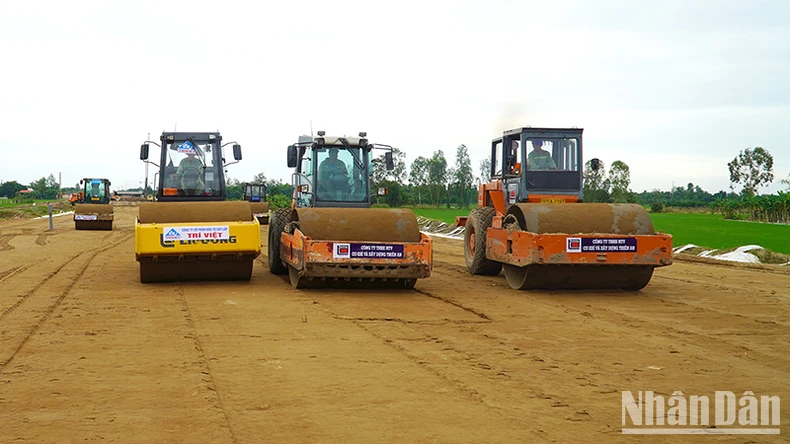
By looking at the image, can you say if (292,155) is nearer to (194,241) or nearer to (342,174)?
(342,174)

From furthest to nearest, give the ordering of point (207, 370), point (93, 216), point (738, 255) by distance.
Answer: point (93, 216)
point (738, 255)
point (207, 370)

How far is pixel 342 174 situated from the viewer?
51.0 ft

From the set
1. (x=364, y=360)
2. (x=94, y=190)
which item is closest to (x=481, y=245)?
(x=364, y=360)

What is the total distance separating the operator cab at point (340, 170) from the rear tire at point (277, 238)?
65cm

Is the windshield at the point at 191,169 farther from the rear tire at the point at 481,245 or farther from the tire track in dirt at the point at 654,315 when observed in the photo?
the tire track in dirt at the point at 654,315

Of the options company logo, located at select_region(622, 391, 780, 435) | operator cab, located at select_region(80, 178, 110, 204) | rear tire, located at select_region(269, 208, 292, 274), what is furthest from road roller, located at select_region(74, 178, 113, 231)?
company logo, located at select_region(622, 391, 780, 435)

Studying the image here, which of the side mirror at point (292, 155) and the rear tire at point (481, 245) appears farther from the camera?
the rear tire at point (481, 245)

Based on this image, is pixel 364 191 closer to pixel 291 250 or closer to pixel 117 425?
pixel 291 250

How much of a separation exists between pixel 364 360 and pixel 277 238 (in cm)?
849

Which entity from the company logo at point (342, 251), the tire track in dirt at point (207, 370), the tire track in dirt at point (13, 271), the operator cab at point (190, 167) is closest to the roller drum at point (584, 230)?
the company logo at point (342, 251)

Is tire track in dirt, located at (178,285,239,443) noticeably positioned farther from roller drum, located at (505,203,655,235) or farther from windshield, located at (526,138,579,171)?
windshield, located at (526,138,579,171)

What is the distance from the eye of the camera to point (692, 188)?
132500 mm

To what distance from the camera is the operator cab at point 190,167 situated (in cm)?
1703

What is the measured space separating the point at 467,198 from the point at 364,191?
8433 centimetres
